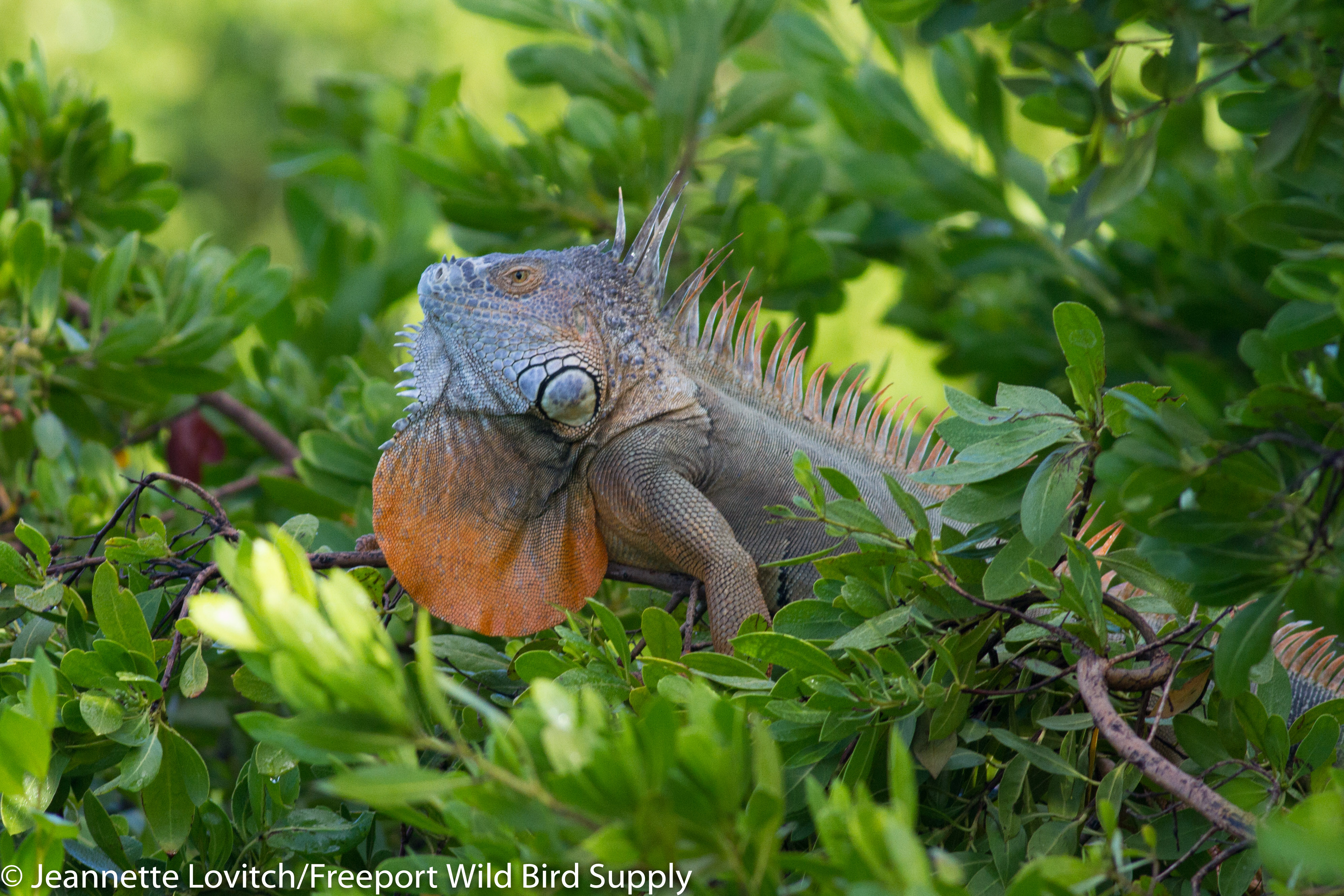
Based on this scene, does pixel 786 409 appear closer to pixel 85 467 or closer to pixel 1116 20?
pixel 1116 20

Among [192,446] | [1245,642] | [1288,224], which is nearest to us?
[1245,642]

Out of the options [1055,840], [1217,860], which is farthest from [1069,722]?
[1217,860]

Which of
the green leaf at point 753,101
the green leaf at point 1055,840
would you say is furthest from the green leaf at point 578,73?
the green leaf at point 1055,840

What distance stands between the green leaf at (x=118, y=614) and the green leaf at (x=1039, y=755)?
4.93ft

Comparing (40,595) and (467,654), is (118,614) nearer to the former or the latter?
(40,595)

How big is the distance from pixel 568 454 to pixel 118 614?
116cm

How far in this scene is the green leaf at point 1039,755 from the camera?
1818mm

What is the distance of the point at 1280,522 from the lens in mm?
1542

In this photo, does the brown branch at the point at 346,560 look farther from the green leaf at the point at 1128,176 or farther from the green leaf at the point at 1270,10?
the green leaf at the point at 1270,10

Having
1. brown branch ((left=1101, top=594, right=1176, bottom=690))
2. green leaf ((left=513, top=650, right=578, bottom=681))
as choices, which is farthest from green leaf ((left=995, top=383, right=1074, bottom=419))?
green leaf ((left=513, top=650, right=578, bottom=681))

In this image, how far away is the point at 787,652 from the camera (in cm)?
188

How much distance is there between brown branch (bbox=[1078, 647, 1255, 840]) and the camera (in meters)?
1.49

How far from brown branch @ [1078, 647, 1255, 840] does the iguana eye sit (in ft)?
5.64

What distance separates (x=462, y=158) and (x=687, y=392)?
62.1 inches
